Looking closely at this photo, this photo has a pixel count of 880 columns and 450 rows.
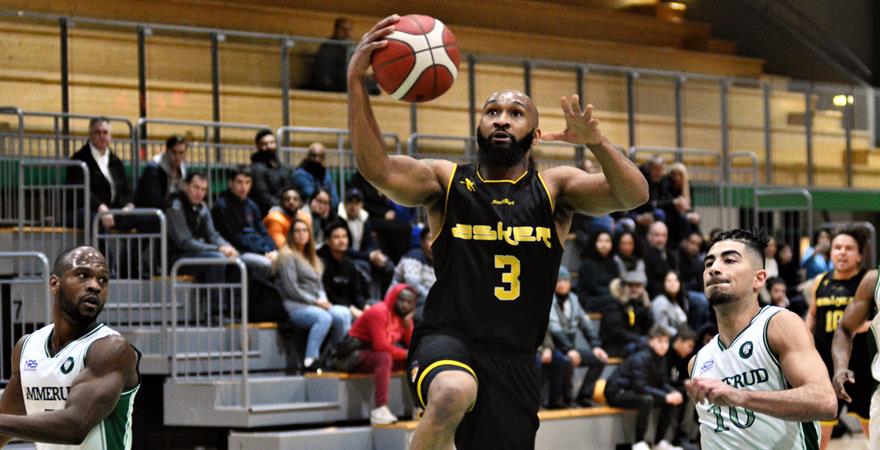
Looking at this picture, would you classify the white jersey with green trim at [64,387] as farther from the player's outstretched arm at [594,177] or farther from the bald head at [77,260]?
the player's outstretched arm at [594,177]

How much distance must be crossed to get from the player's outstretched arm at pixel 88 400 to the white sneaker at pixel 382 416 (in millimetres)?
5261

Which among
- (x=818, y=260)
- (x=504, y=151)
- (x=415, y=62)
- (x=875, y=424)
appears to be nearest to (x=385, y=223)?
(x=818, y=260)

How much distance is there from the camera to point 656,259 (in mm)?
13234

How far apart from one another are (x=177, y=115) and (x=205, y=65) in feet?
2.03

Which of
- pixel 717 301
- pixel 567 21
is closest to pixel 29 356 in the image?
pixel 717 301

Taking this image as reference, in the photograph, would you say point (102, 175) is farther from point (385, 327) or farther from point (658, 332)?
point (658, 332)

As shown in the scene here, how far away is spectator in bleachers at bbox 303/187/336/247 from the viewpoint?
11570mm

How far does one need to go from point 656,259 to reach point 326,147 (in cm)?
346

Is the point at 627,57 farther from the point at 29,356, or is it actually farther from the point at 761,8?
the point at 29,356

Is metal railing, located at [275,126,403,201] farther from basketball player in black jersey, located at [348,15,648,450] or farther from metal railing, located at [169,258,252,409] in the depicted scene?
basketball player in black jersey, located at [348,15,648,450]

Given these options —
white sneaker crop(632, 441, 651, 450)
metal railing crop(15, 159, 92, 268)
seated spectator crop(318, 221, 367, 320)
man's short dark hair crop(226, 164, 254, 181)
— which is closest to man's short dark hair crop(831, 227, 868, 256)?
white sneaker crop(632, 441, 651, 450)

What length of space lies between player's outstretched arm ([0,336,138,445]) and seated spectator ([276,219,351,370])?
5590 mm

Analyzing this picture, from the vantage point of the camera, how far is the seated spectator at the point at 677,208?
14336mm

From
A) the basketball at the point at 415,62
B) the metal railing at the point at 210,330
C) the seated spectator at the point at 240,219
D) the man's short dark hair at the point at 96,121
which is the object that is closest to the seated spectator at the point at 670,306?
the seated spectator at the point at 240,219
